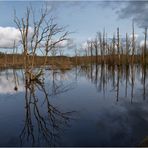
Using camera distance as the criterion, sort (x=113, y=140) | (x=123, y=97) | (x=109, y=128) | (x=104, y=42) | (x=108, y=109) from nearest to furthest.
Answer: (x=113, y=140) < (x=109, y=128) < (x=108, y=109) < (x=123, y=97) < (x=104, y=42)

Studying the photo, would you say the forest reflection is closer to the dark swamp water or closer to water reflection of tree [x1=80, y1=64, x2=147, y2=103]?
the dark swamp water

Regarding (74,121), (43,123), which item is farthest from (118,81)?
(43,123)

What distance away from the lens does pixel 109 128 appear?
9086mm

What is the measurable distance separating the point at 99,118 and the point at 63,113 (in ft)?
5.82

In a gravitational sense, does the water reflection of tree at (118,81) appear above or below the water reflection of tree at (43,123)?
above

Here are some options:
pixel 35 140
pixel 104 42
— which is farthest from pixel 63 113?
pixel 104 42

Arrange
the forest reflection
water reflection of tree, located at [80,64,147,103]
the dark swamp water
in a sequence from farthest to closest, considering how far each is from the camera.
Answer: water reflection of tree, located at [80,64,147,103] < the forest reflection < the dark swamp water

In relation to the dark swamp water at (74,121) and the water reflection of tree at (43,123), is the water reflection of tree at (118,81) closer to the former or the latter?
the dark swamp water at (74,121)

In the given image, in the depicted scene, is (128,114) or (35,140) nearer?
(35,140)

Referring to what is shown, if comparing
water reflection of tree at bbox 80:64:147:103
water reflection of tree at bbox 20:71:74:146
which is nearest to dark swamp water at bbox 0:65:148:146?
water reflection of tree at bbox 20:71:74:146

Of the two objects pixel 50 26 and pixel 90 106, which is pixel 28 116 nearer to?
pixel 90 106

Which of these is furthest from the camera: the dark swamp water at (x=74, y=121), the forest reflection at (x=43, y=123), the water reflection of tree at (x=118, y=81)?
the water reflection of tree at (x=118, y=81)

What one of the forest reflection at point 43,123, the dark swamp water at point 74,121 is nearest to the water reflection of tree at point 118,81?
the dark swamp water at point 74,121

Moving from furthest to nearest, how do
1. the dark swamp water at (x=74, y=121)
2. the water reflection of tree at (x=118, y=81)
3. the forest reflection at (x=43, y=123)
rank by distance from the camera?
the water reflection of tree at (x=118, y=81)
the forest reflection at (x=43, y=123)
the dark swamp water at (x=74, y=121)
